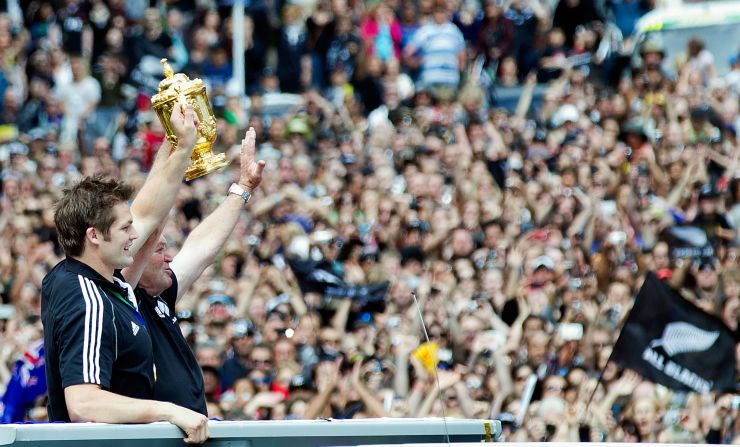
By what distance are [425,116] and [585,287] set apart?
4567 mm

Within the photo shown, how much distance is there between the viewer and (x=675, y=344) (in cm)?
881

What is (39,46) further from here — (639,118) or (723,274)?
(723,274)

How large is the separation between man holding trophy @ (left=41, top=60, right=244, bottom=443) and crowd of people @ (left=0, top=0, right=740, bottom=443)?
454cm

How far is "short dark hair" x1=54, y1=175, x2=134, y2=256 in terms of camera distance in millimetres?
4730

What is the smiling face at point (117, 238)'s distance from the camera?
474 cm

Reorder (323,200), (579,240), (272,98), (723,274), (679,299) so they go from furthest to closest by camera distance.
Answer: (272,98)
(323,200)
(579,240)
(723,274)
(679,299)

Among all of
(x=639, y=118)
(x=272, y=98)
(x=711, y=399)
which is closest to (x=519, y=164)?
(x=639, y=118)

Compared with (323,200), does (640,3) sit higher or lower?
higher

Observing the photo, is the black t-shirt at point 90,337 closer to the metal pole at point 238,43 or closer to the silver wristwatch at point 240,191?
the silver wristwatch at point 240,191

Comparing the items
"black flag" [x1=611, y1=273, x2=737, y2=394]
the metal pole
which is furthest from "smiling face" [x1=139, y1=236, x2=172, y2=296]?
the metal pole

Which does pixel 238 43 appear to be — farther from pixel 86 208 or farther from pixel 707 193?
pixel 86 208

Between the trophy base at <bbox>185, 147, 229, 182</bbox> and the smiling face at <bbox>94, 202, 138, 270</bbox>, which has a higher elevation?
the trophy base at <bbox>185, 147, 229, 182</bbox>

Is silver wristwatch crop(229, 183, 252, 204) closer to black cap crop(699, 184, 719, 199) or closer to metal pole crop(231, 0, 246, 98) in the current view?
black cap crop(699, 184, 719, 199)

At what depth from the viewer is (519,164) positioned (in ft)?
47.1
